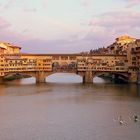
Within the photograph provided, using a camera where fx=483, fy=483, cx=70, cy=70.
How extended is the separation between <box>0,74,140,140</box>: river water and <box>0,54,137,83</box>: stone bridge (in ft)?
49.1

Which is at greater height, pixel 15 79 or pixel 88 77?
pixel 88 77

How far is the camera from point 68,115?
2909cm

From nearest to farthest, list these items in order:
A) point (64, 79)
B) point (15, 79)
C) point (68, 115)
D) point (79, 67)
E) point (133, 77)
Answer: point (68, 115) → point (133, 77) → point (79, 67) → point (15, 79) → point (64, 79)

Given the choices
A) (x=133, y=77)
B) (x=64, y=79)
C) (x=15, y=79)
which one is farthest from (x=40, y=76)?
(x=64, y=79)

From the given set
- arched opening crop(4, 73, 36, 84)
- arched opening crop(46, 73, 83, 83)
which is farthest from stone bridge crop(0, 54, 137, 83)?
arched opening crop(46, 73, 83, 83)

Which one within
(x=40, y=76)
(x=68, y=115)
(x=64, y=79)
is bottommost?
(x=64, y=79)

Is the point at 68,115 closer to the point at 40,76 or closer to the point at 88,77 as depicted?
the point at 88,77

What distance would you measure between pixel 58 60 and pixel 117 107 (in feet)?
97.6

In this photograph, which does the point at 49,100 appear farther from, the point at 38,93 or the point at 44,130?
the point at 44,130

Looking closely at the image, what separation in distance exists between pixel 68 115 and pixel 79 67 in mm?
29714

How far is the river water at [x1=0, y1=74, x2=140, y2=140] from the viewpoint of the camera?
23078 millimetres

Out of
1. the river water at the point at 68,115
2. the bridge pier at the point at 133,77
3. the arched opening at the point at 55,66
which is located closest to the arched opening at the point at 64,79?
the arched opening at the point at 55,66

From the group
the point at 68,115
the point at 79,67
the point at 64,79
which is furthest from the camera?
the point at 64,79

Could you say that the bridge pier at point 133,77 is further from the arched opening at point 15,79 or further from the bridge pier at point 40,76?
the arched opening at point 15,79
